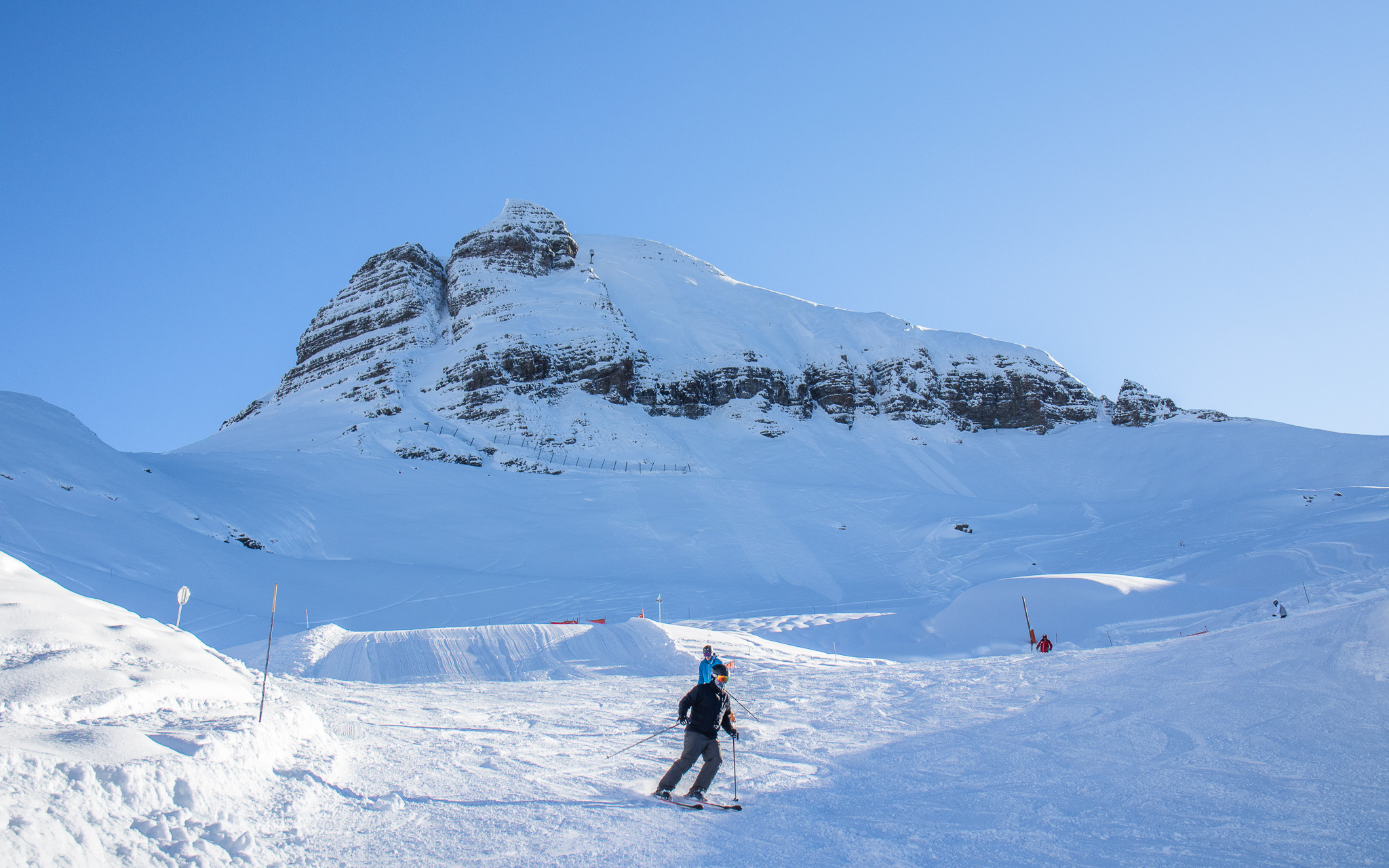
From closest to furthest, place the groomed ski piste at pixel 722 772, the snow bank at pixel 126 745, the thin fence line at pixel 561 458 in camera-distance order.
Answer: the snow bank at pixel 126 745
the groomed ski piste at pixel 722 772
the thin fence line at pixel 561 458

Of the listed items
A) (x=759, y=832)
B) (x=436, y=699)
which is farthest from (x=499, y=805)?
(x=436, y=699)

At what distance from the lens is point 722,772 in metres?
6.34

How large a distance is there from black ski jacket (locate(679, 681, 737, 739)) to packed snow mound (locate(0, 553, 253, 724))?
3.78 metres

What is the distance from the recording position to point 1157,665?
8258 mm

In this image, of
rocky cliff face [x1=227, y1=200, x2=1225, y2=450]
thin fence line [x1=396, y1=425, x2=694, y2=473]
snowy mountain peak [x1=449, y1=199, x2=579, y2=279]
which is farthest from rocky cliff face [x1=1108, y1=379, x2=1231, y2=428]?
snowy mountain peak [x1=449, y1=199, x2=579, y2=279]

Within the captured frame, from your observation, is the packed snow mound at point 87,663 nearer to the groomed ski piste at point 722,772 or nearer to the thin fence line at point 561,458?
the groomed ski piste at point 722,772

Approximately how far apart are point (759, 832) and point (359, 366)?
186ft

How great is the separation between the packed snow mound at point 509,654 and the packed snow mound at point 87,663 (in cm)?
609

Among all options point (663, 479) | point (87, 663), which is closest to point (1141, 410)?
point (663, 479)

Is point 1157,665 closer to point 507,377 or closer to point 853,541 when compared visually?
point 853,541

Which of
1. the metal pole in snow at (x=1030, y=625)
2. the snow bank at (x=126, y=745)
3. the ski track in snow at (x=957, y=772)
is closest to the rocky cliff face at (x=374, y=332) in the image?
the metal pole in snow at (x=1030, y=625)

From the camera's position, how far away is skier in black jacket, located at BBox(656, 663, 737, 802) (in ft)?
17.4

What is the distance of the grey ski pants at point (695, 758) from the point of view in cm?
531

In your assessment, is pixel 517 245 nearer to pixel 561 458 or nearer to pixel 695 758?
pixel 561 458
